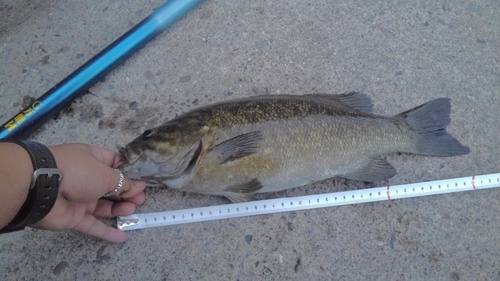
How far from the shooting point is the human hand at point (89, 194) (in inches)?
76.4

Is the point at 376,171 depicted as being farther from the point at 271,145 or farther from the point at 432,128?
the point at 271,145

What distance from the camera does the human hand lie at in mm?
1940

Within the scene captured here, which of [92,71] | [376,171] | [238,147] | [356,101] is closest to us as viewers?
[238,147]

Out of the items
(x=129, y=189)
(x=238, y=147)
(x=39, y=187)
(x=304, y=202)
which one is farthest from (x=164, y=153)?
(x=304, y=202)

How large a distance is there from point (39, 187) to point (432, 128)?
7.56ft

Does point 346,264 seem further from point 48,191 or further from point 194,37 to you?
point 194,37

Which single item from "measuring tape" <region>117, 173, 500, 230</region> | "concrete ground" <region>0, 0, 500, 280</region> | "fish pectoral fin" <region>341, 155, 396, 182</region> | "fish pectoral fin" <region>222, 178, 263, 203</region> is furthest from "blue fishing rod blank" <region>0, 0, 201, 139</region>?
"fish pectoral fin" <region>341, 155, 396, 182</region>

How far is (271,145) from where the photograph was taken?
2.36 meters

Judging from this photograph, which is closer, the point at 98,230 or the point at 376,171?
the point at 98,230

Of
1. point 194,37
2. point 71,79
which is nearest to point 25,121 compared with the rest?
point 71,79

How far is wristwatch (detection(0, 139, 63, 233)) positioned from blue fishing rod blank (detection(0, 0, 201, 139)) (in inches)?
41.9

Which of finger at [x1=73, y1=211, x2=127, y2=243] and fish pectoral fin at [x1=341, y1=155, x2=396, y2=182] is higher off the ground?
finger at [x1=73, y1=211, x2=127, y2=243]

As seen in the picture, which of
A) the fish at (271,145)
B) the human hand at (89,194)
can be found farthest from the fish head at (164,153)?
the human hand at (89,194)

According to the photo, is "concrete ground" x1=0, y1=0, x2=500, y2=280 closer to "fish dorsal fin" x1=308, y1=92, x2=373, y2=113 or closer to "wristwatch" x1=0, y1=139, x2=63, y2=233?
"fish dorsal fin" x1=308, y1=92, x2=373, y2=113
